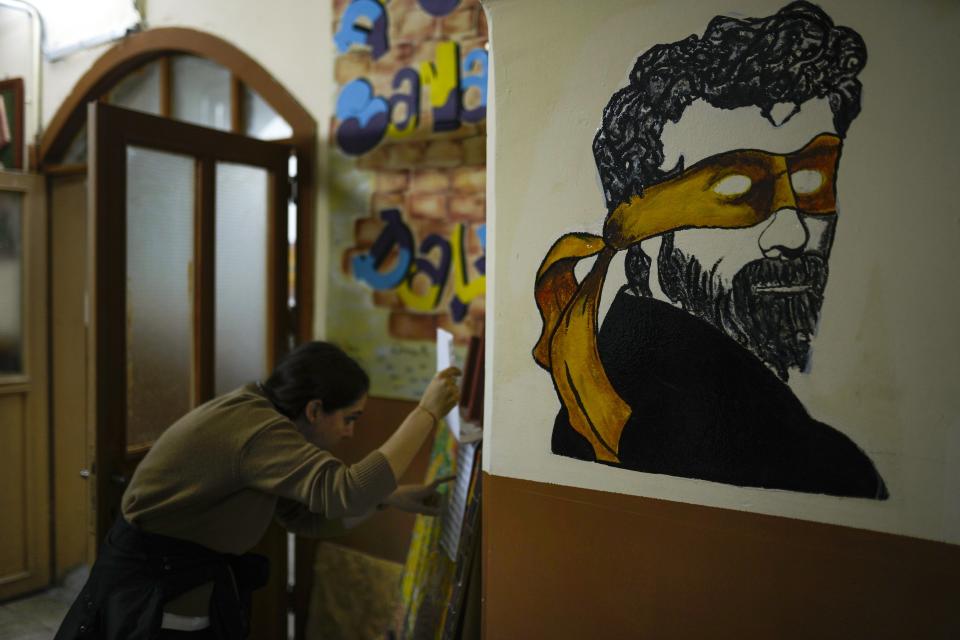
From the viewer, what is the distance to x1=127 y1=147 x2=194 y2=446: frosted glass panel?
8.56ft

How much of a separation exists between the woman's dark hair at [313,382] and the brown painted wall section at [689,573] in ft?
1.78

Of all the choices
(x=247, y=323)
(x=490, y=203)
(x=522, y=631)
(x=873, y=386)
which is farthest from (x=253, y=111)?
(x=873, y=386)

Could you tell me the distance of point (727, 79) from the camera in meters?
1.39

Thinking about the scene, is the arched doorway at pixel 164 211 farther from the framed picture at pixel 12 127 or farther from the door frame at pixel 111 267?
the framed picture at pixel 12 127

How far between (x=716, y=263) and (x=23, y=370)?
373 cm

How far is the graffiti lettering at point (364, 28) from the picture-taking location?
2.77 m

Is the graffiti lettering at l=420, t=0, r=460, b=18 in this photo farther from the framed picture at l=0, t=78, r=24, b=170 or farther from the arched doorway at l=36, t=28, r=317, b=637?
the framed picture at l=0, t=78, r=24, b=170

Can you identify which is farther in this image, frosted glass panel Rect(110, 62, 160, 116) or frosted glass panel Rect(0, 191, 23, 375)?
frosted glass panel Rect(0, 191, 23, 375)

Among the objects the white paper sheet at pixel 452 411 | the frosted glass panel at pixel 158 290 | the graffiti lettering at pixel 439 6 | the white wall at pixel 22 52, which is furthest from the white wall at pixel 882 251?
the white wall at pixel 22 52

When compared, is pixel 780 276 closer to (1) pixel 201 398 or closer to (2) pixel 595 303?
(2) pixel 595 303

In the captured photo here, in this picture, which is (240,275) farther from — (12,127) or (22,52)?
(22,52)

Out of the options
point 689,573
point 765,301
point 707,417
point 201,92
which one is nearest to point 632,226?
point 765,301

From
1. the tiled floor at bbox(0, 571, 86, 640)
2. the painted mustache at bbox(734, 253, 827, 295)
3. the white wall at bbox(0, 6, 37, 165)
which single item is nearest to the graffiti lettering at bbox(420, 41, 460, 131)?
the painted mustache at bbox(734, 253, 827, 295)

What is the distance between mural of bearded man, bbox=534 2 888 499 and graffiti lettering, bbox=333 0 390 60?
156 cm
